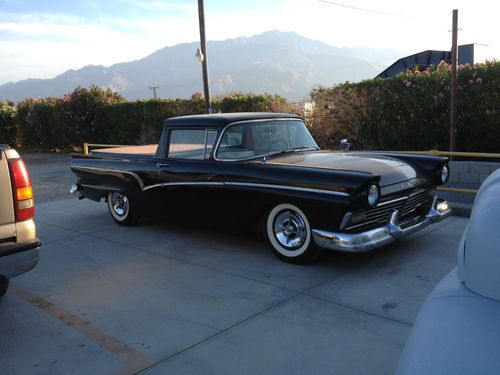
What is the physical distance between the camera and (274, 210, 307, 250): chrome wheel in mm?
4688

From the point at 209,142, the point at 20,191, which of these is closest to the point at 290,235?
the point at 209,142

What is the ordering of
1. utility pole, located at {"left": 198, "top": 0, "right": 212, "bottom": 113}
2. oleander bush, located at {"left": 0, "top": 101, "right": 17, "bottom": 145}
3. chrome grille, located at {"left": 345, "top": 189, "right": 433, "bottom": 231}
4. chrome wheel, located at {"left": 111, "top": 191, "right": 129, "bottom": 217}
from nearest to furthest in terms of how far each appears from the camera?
chrome grille, located at {"left": 345, "top": 189, "right": 433, "bottom": 231} → chrome wheel, located at {"left": 111, "top": 191, "right": 129, "bottom": 217} → utility pole, located at {"left": 198, "top": 0, "right": 212, "bottom": 113} → oleander bush, located at {"left": 0, "top": 101, "right": 17, "bottom": 145}

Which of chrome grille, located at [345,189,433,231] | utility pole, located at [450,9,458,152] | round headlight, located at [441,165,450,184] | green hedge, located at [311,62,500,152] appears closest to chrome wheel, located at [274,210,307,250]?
chrome grille, located at [345,189,433,231]

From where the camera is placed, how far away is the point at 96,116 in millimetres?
18766

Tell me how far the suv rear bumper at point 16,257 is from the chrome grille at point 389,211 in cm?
258

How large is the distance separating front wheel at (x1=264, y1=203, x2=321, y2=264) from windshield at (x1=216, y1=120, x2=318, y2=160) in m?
0.82

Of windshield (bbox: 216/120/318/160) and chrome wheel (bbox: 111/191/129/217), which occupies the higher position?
windshield (bbox: 216/120/318/160)

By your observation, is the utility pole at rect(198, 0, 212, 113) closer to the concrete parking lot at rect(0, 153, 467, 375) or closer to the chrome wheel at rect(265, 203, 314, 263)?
the concrete parking lot at rect(0, 153, 467, 375)

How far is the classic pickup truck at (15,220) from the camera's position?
335 cm

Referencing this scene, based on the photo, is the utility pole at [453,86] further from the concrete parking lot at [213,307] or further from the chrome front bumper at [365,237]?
the chrome front bumper at [365,237]

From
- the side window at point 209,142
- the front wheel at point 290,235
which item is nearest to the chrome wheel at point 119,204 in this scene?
the side window at point 209,142

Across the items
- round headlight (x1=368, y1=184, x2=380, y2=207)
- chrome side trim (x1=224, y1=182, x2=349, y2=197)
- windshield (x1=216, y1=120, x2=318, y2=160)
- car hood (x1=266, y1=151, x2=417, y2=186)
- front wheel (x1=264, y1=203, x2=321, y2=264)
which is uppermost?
windshield (x1=216, y1=120, x2=318, y2=160)

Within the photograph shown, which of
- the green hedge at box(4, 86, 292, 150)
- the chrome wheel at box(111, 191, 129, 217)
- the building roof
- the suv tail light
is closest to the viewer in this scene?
the suv tail light

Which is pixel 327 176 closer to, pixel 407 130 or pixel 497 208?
pixel 497 208
